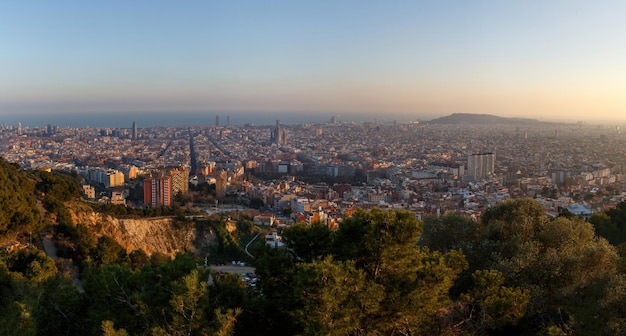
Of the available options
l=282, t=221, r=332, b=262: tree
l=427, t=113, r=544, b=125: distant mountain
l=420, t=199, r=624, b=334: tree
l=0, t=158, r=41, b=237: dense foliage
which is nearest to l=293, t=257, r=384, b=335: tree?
l=282, t=221, r=332, b=262: tree

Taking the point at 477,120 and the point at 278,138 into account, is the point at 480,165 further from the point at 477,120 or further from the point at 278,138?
the point at 477,120

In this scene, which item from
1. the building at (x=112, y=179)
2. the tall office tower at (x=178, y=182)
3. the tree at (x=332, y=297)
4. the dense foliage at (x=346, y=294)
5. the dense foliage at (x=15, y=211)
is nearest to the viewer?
the tree at (x=332, y=297)

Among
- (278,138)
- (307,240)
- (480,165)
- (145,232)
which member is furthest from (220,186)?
(278,138)

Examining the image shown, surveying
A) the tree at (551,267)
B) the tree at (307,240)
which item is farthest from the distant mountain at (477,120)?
the tree at (307,240)

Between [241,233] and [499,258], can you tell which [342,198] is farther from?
[499,258]

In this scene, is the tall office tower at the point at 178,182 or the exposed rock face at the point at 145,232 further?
the tall office tower at the point at 178,182

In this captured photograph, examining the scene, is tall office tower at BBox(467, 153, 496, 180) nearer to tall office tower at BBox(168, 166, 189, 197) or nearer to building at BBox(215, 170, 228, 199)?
building at BBox(215, 170, 228, 199)

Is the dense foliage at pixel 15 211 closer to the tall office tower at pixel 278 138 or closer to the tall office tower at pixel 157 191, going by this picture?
the tall office tower at pixel 157 191

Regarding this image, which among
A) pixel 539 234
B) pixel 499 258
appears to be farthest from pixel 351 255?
pixel 539 234
